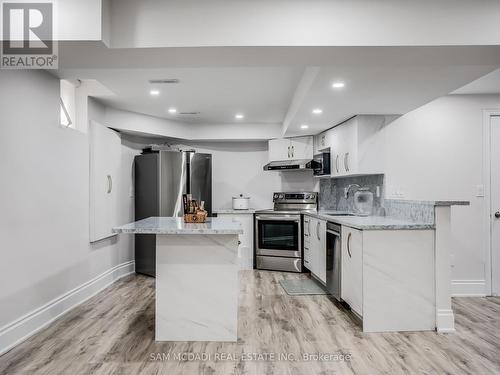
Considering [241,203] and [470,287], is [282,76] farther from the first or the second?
[470,287]

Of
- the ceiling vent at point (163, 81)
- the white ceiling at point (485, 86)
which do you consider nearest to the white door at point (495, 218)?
the white ceiling at point (485, 86)

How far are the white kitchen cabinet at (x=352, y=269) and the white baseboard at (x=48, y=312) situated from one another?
2.77m

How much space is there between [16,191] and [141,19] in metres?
1.67

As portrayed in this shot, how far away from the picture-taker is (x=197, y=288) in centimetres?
268

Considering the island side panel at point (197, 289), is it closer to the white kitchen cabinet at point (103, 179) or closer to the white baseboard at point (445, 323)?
the white kitchen cabinet at point (103, 179)

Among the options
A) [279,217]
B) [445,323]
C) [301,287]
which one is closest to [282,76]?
[279,217]

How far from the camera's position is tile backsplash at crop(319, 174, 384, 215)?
405 centimetres

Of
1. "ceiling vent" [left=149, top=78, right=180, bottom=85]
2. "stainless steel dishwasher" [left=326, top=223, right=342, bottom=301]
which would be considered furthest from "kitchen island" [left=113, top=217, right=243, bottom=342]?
"ceiling vent" [left=149, top=78, right=180, bottom=85]

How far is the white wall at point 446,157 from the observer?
12.7 ft

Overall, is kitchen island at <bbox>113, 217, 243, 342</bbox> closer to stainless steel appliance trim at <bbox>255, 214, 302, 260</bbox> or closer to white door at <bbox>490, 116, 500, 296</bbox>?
stainless steel appliance trim at <bbox>255, 214, 302, 260</bbox>

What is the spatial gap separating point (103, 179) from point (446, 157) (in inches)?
163

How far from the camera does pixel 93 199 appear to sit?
4.00 meters

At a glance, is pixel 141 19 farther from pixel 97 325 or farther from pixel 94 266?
pixel 94 266

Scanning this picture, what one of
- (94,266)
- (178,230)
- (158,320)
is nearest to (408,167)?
(178,230)
